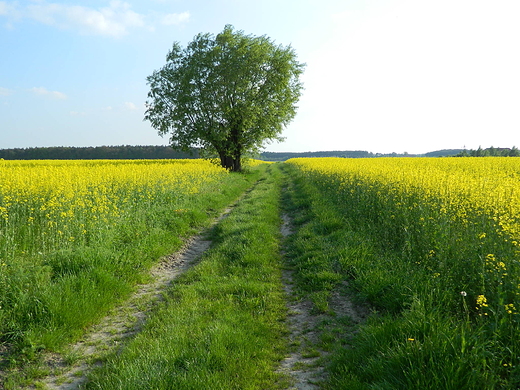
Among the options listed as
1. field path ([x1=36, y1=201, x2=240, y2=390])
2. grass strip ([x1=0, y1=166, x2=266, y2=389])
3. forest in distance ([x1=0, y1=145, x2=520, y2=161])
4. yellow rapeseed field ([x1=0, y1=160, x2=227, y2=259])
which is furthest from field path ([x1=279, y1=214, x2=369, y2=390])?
forest in distance ([x1=0, y1=145, x2=520, y2=161])

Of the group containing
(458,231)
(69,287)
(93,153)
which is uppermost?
(93,153)

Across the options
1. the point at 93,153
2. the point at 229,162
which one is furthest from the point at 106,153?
the point at 229,162

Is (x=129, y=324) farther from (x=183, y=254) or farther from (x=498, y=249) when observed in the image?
(x=498, y=249)

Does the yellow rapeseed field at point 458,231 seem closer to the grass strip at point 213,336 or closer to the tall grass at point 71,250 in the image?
the grass strip at point 213,336

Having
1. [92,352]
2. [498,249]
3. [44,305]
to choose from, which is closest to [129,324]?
[92,352]

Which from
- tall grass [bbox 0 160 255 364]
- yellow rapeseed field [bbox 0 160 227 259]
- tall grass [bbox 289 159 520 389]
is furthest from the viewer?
yellow rapeseed field [bbox 0 160 227 259]

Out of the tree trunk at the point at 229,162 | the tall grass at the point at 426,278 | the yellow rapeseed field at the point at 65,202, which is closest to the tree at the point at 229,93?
the tree trunk at the point at 229,162

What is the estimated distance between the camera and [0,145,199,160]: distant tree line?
71125 mm

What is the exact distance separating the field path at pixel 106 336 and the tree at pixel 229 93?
20.9 metres

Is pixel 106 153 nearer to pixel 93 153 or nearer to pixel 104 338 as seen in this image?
pixel 93 153

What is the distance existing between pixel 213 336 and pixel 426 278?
3358 millimetres

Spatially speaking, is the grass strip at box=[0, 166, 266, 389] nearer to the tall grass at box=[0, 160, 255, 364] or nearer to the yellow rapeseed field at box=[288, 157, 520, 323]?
the tall grass at box=[0, 160, 255, 364]

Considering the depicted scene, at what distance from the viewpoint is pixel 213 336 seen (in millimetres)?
4086

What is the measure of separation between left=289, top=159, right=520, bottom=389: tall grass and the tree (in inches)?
727
